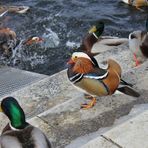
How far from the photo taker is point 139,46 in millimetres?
6125

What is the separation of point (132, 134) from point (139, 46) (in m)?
2.73

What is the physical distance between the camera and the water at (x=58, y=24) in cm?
818

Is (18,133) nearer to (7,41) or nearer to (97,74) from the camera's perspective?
(97,74)

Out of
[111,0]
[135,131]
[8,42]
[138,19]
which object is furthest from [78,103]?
[111,0]

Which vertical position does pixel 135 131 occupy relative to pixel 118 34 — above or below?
above

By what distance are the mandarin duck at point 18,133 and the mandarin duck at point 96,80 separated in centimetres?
94

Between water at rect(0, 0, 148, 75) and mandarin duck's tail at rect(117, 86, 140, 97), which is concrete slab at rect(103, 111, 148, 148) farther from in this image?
water at rect(0, 0, 148, 75)

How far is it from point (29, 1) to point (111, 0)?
6.61ft

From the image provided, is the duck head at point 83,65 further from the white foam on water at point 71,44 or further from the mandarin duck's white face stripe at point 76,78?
the white foam on water at point 71,44

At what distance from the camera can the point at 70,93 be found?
5254mm

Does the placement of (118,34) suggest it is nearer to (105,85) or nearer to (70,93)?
(70,93)

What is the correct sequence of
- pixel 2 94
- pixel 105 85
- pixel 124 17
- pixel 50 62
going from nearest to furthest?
1. pixel 105 85
2. pixel 2 94
3. pixel 50 62
4. pixel 124 17

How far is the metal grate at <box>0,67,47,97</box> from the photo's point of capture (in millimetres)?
6012

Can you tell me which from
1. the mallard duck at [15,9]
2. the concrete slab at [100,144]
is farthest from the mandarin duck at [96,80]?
the mallard duck at [15,9]
